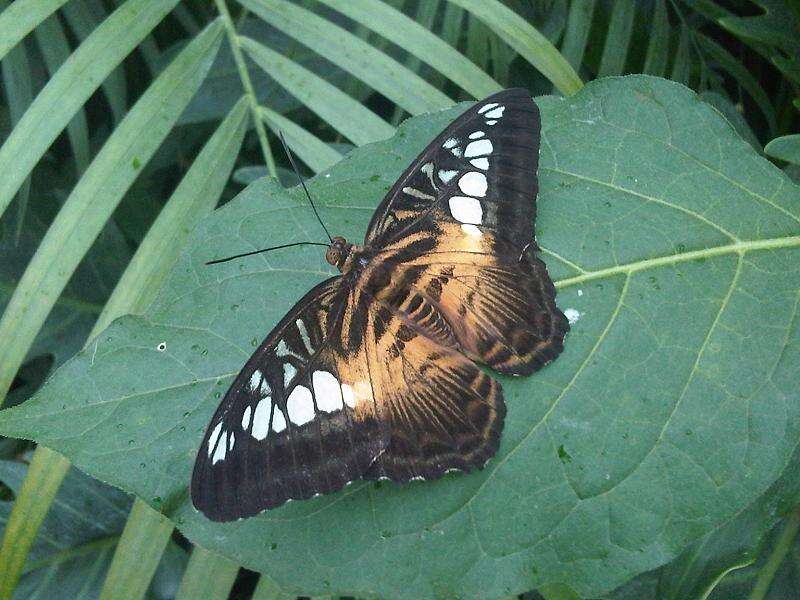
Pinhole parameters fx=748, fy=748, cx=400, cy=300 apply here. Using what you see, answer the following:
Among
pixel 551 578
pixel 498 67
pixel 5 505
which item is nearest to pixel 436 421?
pixel 551 578

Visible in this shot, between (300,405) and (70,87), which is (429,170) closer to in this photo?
(300,405)

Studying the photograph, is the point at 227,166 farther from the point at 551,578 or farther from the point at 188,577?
the point at 551,578

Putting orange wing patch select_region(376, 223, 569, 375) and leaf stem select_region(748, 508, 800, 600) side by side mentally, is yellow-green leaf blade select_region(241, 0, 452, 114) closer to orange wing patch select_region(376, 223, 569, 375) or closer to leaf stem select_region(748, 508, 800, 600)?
orange wing patch select_region(376, 223, 569, 375)

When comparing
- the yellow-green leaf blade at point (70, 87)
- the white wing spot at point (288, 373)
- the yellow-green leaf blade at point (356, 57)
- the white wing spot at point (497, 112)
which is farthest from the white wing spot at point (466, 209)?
the yellow-green leaf blade at point (70, 87)

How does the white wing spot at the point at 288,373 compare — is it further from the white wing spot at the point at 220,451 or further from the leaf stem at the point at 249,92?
the leaf stem at the point at 249,92

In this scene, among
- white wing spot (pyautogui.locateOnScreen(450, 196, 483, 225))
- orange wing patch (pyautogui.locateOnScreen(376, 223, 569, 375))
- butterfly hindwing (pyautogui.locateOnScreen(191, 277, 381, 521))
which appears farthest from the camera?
white wing spot (pyautogui.locateOnScreen(450, 196, 483, 225))

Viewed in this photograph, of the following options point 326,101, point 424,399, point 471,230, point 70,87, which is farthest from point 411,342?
point 70,87

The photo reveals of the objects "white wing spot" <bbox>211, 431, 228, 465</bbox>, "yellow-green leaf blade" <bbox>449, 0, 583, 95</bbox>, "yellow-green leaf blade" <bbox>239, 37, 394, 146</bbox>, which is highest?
"yellow-green leaf blade" <bbox>449, 0, 583, 95</bbox>

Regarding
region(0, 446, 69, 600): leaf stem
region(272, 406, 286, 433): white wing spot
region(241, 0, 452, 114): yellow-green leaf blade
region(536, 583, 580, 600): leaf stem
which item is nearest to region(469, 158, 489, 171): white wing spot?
region(241, 0, 452, 114): yellow-green leaf blade
